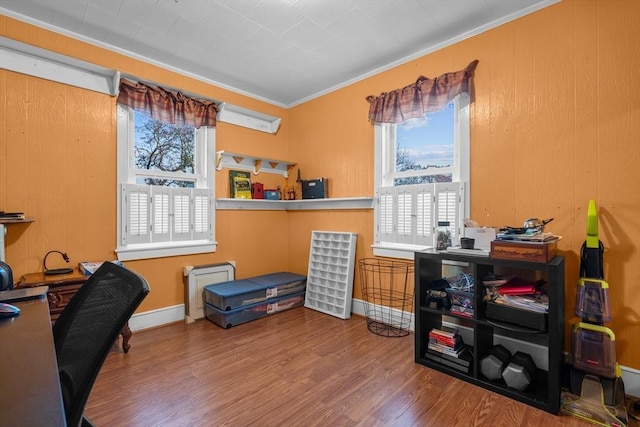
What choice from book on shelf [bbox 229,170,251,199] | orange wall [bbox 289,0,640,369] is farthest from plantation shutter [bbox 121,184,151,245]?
orange wall [bbox 289,0,640,369]

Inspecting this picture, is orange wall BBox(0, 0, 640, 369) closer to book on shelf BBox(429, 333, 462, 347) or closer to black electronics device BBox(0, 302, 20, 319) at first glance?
book on shelf BBox(429, 333, 462, 347)

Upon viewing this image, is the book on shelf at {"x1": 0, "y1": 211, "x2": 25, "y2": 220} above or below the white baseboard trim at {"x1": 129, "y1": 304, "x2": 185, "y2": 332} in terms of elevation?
above

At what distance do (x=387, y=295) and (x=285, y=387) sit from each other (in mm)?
1458

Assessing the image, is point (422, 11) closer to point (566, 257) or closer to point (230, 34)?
point (230, 34)

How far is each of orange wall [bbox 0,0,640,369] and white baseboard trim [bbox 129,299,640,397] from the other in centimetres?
7

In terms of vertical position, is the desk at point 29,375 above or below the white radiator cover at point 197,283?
above

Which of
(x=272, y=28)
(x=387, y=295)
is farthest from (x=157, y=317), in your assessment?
(x=272, y=28)

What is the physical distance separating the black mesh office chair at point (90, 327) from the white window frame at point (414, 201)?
240cm

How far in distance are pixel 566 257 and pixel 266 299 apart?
258 centimetres

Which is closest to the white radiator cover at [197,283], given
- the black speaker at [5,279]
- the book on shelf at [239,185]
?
the book on shelf at [239,185]

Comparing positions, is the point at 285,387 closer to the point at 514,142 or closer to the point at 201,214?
the point at 201,214

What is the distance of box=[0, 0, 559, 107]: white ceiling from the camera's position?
2.17 meters

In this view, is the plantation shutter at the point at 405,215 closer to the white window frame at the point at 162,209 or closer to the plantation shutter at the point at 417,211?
the plantation shutter at the point at 417,211

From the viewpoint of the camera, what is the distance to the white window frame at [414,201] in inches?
101
